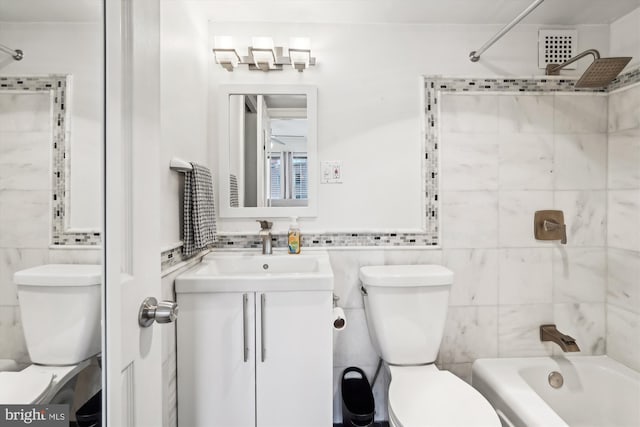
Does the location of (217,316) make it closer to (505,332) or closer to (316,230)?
(316,230)

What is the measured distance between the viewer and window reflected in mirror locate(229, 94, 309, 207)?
5.77ft

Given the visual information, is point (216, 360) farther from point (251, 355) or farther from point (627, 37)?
point (627, 37)

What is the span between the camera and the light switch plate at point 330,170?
1.78m

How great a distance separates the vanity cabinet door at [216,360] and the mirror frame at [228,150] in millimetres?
620

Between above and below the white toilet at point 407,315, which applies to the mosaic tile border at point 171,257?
above

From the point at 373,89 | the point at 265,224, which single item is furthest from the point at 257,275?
the point at 373,89

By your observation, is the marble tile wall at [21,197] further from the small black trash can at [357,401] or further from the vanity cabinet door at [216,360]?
the small black trash can at [357,401]

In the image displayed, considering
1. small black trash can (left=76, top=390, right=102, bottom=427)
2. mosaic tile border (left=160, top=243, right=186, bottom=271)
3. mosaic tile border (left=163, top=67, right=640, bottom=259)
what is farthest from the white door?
mosaic tile border (left=163, top=67, right=640, bottom=259)

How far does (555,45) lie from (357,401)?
2186 millimetres

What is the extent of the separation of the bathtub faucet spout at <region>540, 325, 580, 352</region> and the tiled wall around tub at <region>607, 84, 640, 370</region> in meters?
0.26

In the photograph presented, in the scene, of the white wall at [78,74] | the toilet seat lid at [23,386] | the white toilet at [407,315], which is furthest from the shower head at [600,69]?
the toilet seat lid at [23,386]

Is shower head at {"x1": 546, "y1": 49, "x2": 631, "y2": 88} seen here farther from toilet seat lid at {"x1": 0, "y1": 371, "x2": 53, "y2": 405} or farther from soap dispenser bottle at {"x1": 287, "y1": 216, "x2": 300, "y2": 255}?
toilet seat lid at {"x1": 0, "y1": 371, "x2": 53, "y2": 405}

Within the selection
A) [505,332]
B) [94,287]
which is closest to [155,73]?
[94,287]

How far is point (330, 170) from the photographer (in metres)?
1.78
